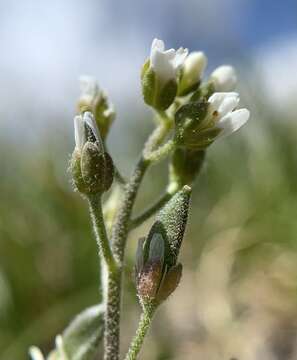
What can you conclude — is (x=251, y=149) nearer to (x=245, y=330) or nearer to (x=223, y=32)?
(x=223, y=32)

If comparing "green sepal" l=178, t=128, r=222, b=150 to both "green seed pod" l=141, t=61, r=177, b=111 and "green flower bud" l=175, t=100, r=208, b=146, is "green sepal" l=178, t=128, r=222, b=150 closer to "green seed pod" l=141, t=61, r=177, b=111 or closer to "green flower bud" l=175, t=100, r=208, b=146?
"green flower bud" l=175, t=100, r=208, b=146

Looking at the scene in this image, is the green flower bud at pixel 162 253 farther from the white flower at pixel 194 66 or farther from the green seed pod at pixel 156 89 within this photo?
the white flower at pixel 194 66

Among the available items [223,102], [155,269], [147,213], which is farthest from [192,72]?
[155,269]

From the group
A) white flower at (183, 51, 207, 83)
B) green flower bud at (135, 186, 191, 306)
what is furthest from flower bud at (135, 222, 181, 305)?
white flower at (183, 51, 207, 83)

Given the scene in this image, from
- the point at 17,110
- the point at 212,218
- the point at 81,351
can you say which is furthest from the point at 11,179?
the point at 81,351

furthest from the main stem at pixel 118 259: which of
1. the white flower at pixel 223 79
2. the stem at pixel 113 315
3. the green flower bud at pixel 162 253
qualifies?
the white flower at pixel 223 79

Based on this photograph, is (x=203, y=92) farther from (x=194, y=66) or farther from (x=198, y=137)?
(x=198, y=137)
